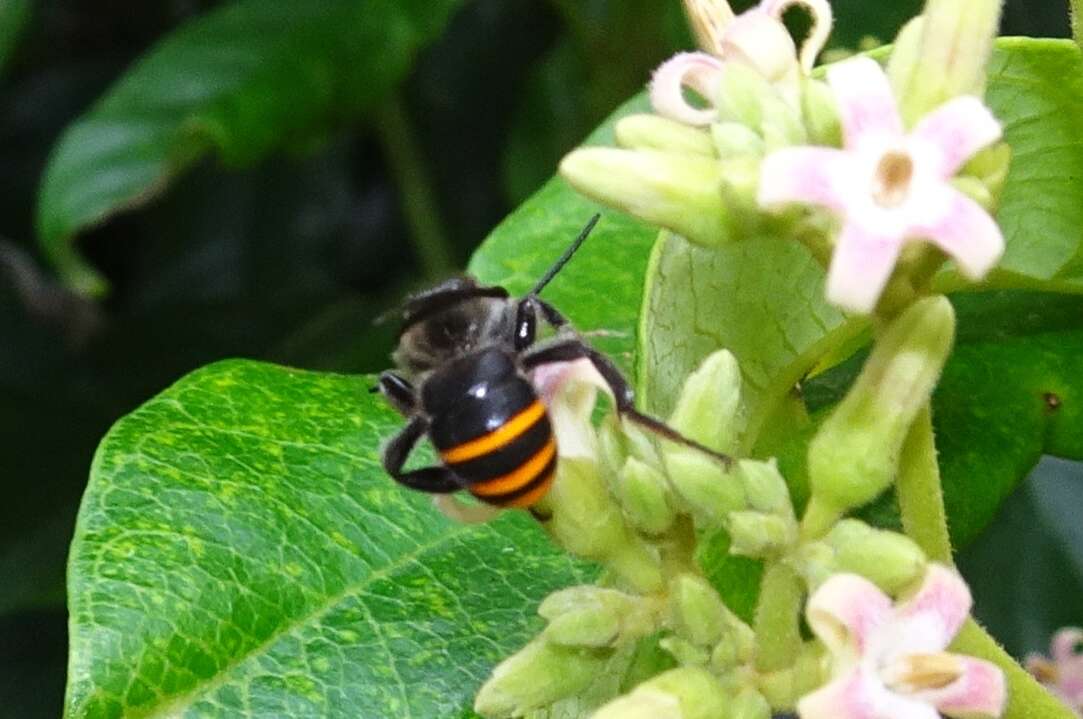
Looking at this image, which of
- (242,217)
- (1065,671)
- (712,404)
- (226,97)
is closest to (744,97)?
(712,404)

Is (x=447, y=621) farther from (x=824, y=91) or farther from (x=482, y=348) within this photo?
(x=824, y=91)

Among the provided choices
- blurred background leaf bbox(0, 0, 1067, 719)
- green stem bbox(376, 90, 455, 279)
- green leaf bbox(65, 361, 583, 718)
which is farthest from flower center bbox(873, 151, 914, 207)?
green stem bbox(376, 90, 455, 279)

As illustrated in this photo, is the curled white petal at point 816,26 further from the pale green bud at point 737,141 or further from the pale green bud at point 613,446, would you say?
the pale green bud at point 613,446

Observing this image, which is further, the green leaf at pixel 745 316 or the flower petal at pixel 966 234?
the green leaf at pixel 745 316

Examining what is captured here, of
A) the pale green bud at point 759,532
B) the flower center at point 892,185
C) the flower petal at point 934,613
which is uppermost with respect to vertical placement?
the flower center at point 892,185

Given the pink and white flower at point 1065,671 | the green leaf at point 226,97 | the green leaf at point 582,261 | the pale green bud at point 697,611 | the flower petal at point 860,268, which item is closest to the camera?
the flower petal at point 860,268

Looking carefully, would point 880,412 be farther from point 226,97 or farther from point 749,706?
point 226,97

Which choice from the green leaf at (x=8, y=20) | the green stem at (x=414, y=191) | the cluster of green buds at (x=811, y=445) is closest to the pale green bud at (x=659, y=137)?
the cluster of green buds at (x=811, y=445)
